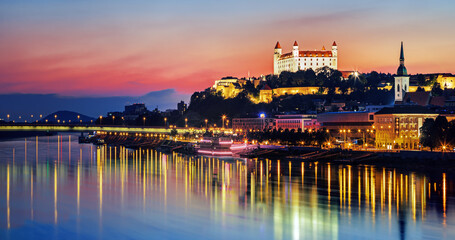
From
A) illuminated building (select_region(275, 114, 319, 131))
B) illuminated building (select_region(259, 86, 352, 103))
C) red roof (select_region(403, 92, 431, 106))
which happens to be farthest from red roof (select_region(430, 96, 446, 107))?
illuminated building (select_region(259, 86, 352, 103))

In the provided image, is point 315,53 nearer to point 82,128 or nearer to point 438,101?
point 438,101

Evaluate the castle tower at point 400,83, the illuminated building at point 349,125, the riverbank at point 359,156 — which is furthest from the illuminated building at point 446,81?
the riverbank at point 359,156

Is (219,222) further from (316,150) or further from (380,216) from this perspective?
(316,150)

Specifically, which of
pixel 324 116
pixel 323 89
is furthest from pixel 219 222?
pixel 323 89

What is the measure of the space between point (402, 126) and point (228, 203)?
32.9 m

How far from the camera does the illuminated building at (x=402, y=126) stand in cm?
5419

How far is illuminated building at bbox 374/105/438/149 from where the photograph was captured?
2133 inches

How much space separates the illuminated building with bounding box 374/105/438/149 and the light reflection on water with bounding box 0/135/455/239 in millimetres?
14215

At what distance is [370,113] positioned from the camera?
65.1m

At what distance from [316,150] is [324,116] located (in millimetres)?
19490

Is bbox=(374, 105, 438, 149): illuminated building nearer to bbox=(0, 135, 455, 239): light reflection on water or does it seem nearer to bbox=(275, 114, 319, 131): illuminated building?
bbox=(0, 135, 455, 239): light reflection on water

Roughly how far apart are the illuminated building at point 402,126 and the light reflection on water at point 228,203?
1421cm

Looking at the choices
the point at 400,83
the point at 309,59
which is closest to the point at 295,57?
the point at 309,59

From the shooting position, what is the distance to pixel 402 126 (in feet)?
182
